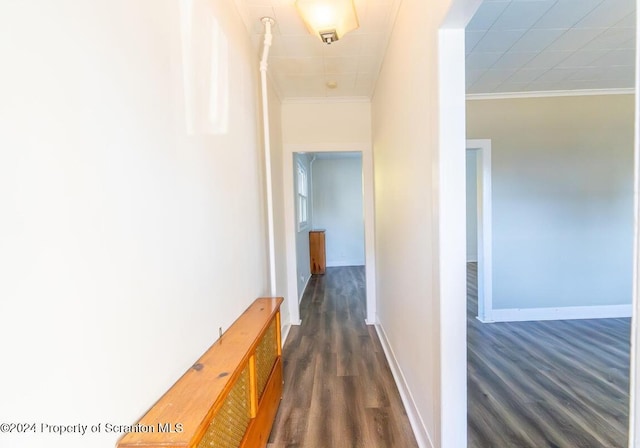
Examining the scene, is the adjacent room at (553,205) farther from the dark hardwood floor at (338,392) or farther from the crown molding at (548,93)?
the dark hardwood floor at (338,392)

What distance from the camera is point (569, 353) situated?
2.51 metres

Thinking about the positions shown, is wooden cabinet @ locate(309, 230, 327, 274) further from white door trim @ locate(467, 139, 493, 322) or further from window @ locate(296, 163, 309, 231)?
white door trim @ locate(467, 139, 493, 322)

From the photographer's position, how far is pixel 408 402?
6.00 ft

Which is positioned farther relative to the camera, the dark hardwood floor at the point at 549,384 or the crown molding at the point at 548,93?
the crown molding at the point at 548,93

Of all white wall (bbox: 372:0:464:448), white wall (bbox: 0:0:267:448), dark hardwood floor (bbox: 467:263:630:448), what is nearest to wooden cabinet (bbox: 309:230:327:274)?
dark hardwood floor (bbox: 467:263:630:448)

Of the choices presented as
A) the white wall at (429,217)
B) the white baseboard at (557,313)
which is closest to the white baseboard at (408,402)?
the white wall at (429,217)

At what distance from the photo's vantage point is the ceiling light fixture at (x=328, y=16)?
1616 millimetres

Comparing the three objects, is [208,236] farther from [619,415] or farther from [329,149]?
[619,415]

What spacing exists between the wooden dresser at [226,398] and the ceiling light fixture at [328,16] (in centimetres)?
179

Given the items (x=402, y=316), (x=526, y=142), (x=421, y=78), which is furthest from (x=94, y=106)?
(x=526, y=142)

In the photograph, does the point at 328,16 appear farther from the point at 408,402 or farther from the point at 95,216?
the point at 408,402

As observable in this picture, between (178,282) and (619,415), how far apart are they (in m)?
2.67

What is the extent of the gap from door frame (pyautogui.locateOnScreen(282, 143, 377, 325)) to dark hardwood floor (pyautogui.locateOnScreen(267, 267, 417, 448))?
266 millimetres

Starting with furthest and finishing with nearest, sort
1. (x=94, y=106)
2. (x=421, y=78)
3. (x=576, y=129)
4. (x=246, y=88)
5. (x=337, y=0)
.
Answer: (x=576, y=129) → (x=246, y=88) → (x=337, y=0) → (x=421, y=78) → (x=94, y=106)
